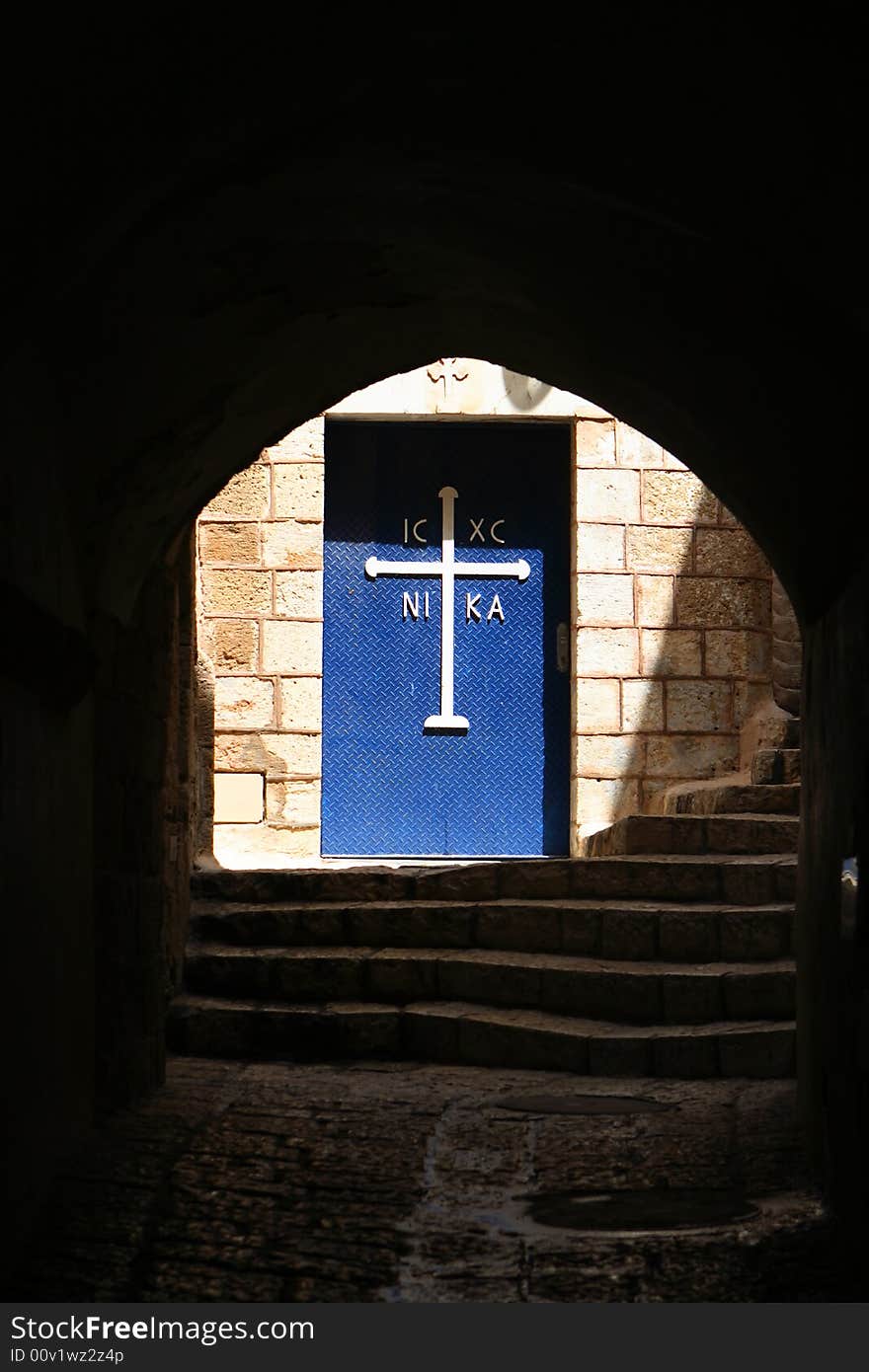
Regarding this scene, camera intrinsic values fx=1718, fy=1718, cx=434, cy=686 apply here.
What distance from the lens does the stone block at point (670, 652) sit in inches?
378

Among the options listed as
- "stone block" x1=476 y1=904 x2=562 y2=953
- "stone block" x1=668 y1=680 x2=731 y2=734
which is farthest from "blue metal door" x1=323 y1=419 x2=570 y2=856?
"stone block" x1=476 y1=904 x2=562 y2=953

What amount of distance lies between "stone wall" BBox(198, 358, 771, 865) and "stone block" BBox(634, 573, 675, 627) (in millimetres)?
11

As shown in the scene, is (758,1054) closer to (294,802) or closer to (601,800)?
(601,800)

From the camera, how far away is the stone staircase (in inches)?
234

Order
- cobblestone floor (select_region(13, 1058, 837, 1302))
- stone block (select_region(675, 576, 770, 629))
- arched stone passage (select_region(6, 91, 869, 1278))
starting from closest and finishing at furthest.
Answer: cobblestone floor (select_region(13, 1058, 837, 1302)) < arched stone passage (select_region(6, 91, 869, 1278)) < stone block (select_region(675, 576, 770, 629))

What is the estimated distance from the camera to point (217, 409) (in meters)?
4.80

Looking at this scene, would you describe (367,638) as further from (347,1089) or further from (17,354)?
(17,354)

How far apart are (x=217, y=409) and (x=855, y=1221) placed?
9.06 feet

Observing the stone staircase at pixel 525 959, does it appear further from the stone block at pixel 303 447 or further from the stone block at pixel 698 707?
the stone block at pixel 303 447

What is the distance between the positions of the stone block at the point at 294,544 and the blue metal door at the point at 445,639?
0.66ft

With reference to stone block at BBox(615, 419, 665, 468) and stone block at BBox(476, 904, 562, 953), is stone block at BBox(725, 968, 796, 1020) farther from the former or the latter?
stone block at BBox(615, 419, 665, 468)

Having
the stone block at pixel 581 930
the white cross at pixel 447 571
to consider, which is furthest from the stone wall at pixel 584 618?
the stone block at pixel 581 930

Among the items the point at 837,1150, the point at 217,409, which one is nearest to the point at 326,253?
the point at 217,409

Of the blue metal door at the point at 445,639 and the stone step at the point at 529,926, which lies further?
the blue metal door at the point at 445,639
